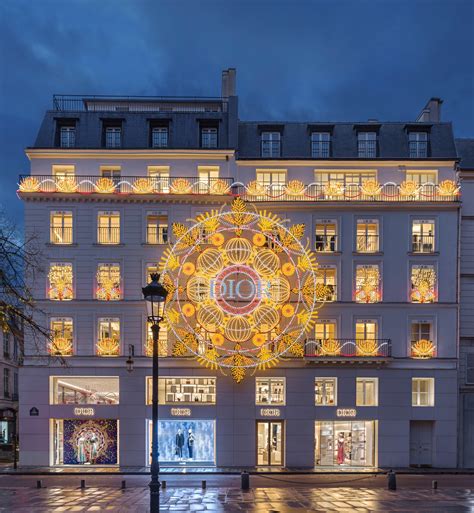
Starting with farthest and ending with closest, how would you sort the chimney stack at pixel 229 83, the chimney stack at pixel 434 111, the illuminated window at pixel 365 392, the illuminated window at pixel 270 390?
the chimney stack at pixel 434 111 < the chimney stack at pixel 229 83 < the illuminated window at pixel 365 392 < the illuminated window at pixel 270 390

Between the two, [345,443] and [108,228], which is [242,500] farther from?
[108,228]

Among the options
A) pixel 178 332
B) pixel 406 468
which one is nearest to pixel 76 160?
pixel 178 332

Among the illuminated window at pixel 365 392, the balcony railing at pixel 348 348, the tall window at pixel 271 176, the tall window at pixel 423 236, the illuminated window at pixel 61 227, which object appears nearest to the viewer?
the balcony railing at pixel 348 348

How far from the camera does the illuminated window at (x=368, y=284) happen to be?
3362 centimetres

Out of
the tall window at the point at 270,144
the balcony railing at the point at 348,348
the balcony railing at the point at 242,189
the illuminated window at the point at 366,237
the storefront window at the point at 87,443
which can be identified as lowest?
the storefront window at the point at 87,443

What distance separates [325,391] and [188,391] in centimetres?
841

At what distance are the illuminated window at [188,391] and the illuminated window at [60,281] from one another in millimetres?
7284

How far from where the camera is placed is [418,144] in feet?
119

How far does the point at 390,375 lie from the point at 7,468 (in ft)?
77.5

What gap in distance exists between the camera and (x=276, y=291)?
33.4m

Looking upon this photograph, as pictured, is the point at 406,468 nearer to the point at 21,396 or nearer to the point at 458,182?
the point at 458,182

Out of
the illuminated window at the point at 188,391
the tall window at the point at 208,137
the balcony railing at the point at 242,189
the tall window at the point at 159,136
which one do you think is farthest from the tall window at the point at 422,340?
the tall window at the point at 159,136

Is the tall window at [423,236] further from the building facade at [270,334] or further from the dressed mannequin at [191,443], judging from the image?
the dressed mannequin at [191,443]

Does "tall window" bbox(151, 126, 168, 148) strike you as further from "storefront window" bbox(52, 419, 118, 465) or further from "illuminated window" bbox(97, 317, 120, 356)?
"storefront window" bbox(52, 419, 118, 465)
